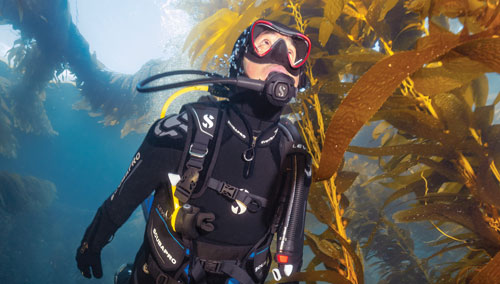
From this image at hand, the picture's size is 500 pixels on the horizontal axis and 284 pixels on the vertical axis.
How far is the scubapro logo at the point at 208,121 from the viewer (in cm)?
158

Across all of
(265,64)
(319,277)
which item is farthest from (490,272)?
(265,64)

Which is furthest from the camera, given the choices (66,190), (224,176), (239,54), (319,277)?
(66,190)

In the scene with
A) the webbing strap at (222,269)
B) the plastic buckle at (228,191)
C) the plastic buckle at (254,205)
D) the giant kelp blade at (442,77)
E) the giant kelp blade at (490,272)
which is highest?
the giant kelp blade at (442,77)

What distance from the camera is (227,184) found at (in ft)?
5.21

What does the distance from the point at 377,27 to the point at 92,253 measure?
8.97 feet

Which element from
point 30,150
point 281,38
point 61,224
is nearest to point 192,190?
point 281,38

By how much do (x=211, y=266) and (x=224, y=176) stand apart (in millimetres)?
623

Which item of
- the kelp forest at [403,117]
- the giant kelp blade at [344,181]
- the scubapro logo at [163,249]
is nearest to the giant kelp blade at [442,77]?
the kelp forest at [403,117]

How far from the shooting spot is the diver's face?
1755 mm

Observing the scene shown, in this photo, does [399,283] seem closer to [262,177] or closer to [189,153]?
[262,177]

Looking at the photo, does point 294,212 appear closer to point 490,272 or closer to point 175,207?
point 175,207

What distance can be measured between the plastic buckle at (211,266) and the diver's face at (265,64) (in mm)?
1391

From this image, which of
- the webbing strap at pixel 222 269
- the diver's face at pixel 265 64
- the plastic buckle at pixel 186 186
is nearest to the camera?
the plastic buckle at pixel 186 186

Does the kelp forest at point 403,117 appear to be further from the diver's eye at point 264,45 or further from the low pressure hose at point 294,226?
the diver's eye at point 264,45
